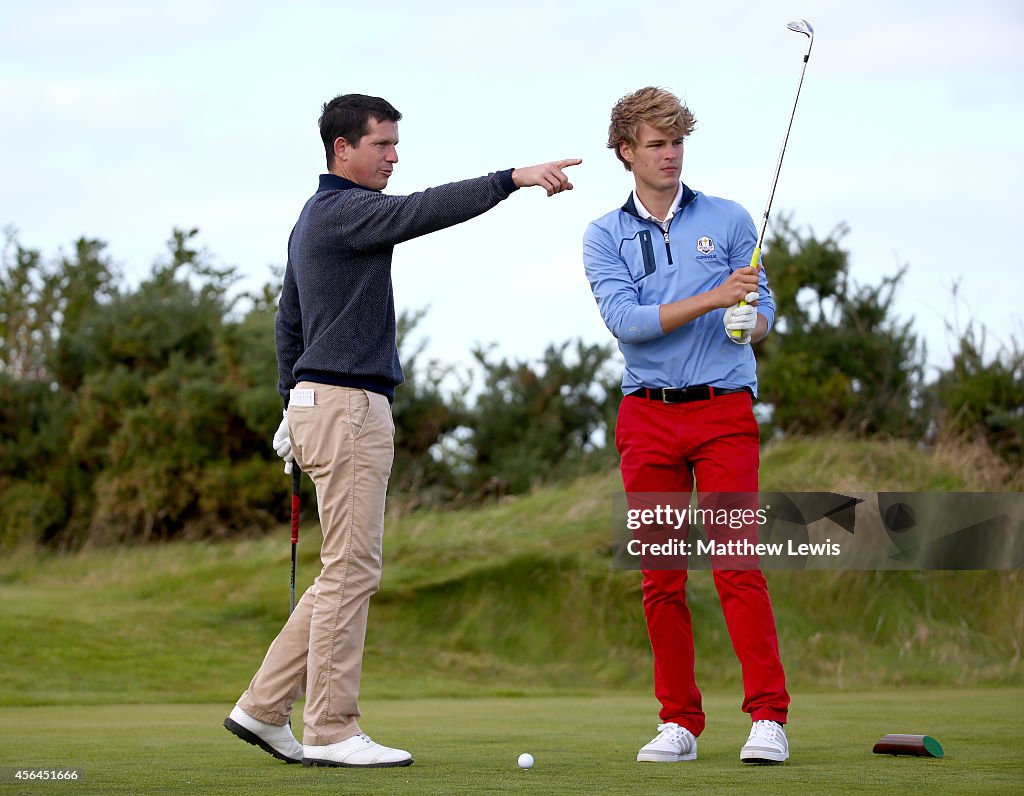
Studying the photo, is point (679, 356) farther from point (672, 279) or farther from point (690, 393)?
point (672, 279)

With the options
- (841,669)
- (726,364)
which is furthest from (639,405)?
(841,669)

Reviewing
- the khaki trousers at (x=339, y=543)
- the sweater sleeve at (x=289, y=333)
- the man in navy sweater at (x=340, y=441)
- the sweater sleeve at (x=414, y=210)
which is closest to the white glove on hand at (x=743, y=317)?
the man in navy sweater at (x=340, y=441)

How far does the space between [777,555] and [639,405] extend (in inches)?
308

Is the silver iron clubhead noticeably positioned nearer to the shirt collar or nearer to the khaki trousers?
the shirt collar

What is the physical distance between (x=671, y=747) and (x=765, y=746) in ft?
1.18

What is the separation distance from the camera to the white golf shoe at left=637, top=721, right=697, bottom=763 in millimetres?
4188

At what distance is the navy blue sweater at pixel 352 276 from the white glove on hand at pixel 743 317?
30.2 inches

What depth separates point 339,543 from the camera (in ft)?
13.9

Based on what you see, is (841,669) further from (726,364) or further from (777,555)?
(726,364)

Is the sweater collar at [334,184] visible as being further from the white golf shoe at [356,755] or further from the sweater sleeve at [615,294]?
the white golf shoe at [356,755]

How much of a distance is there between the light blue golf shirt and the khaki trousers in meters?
0.83

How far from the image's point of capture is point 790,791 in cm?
326

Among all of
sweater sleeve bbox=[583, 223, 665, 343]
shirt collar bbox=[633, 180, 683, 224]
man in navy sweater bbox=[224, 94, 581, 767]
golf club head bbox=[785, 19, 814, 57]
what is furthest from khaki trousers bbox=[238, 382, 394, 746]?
golf club head bbox=[785, 19, 814, 57]

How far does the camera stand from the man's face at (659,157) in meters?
4.41
